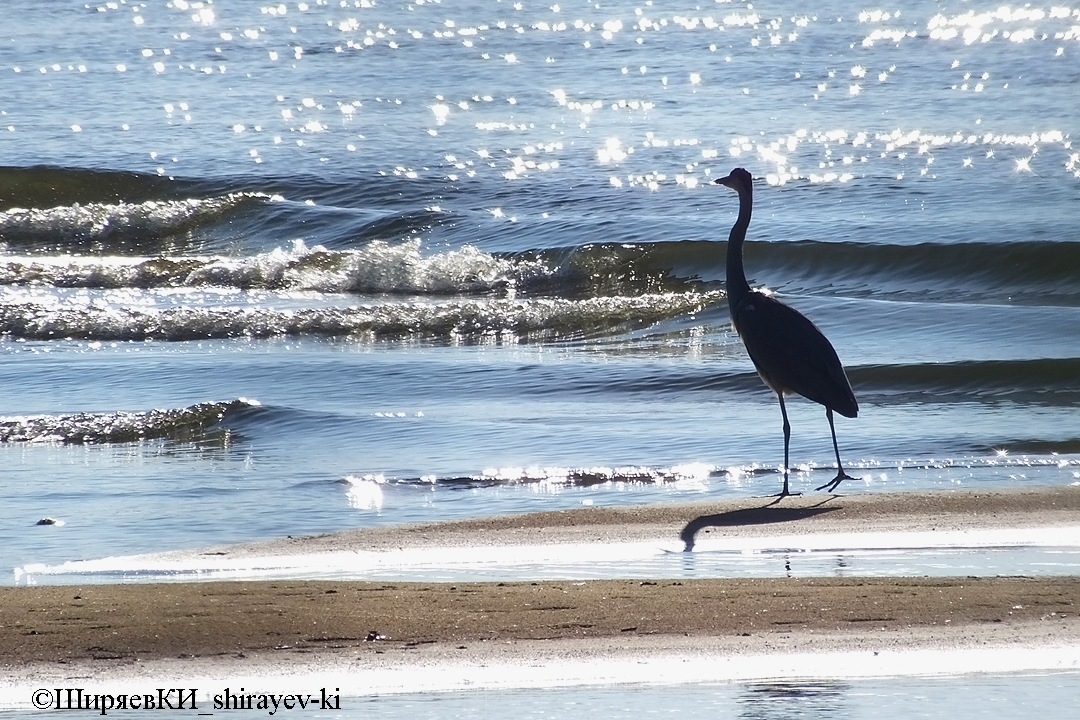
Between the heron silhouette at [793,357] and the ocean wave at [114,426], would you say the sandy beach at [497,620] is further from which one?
the ocean wave at [114,426]

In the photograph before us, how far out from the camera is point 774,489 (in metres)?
8.16

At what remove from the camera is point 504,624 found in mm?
5430

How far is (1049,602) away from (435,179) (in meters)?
16.3

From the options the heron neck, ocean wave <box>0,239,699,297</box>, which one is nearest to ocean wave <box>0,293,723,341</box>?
ocean wave <box>0,239,699,297</box>

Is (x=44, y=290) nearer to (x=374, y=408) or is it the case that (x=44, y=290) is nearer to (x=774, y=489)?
(x=374, y=408)

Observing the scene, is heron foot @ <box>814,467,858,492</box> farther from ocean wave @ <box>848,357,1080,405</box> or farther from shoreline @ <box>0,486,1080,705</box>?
ocean wave @ <box>848,357,1080,405</box>

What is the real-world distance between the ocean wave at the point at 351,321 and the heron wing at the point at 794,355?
16.5 ft

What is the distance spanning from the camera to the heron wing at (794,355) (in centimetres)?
848

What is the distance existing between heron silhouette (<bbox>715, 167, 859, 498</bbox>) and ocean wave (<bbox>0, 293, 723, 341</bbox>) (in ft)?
16.4

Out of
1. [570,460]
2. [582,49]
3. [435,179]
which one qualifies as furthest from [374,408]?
[582,49]

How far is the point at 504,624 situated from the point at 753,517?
88.2 inches

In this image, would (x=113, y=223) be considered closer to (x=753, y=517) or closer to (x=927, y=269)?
(x=927, y=269)

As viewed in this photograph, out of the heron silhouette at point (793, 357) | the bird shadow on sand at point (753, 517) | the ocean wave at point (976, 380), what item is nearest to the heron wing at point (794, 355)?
the heron silhouette at point (793, 357)

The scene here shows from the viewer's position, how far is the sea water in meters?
8.66
